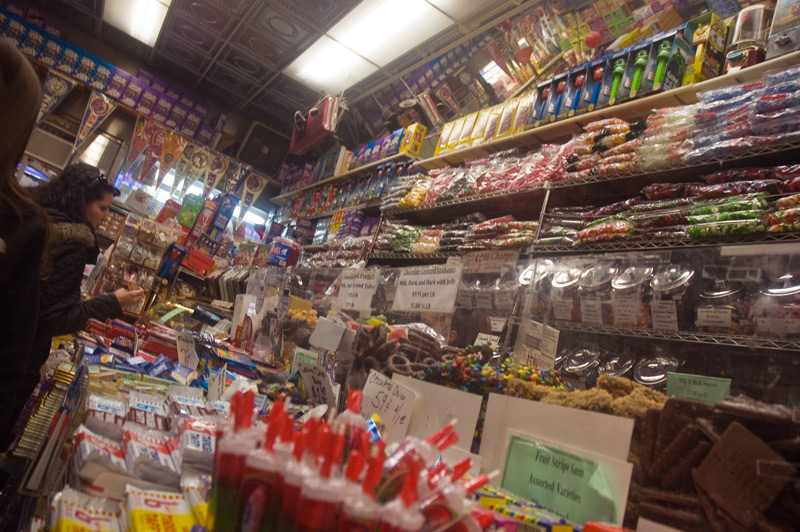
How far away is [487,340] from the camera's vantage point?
5.21 feet

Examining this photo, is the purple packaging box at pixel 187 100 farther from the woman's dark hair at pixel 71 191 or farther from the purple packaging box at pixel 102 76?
the woman's dark hair at pixel 71 191

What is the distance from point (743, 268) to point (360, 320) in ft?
4.31

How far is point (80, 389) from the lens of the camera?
157 cm

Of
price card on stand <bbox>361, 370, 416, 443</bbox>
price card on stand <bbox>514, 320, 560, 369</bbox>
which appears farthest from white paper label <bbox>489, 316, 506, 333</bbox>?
price card on stand <bbox>361, 370, 416, 443</bbox>

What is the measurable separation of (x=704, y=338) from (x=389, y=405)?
3.94 feet

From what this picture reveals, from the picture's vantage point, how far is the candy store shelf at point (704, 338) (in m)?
1.62

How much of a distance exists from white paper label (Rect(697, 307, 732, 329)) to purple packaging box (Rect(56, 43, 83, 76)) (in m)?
7.61

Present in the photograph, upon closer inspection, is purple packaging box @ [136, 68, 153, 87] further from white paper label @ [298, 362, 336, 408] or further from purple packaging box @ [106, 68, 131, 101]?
white paper label @ [298, 362, 336, 408]

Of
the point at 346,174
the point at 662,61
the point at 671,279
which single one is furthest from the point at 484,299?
the point at 346,174

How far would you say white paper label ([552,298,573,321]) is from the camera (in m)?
2.16

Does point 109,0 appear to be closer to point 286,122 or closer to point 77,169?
point 286,122

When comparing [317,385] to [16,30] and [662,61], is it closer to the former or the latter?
[662,61]

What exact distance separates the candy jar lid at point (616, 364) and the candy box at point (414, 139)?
3.09m

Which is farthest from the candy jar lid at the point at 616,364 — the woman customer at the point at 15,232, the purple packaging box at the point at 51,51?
the purple packaging box at the point at 51,51
